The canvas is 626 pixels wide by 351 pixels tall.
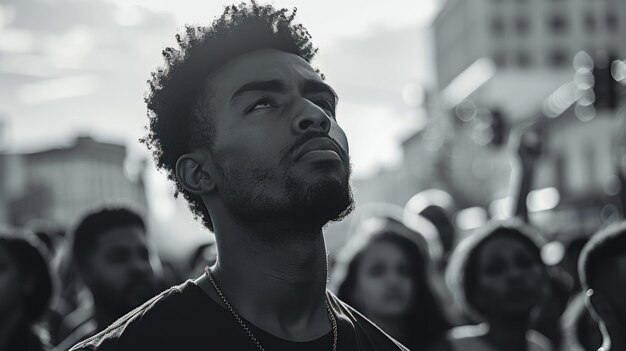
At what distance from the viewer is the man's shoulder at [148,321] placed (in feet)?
6.87

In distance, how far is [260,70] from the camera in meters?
2.37

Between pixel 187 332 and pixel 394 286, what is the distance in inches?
127

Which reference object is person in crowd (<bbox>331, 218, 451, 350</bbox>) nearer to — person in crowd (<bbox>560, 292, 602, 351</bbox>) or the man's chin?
person in crowd (<bbox>560, 292, 602, 351</bbox>)

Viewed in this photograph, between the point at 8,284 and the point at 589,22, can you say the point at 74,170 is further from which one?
the point at 8,284

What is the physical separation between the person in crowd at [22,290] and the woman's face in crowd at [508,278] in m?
2.33

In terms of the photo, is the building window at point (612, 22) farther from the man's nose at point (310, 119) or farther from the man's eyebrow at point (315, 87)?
the man's nose at point (310, 119)

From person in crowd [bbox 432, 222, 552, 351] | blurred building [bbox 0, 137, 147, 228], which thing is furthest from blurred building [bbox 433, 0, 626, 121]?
person in crowd [bbox 432, 222, 552, 351]

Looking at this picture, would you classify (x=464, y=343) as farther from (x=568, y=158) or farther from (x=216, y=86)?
(x=568, y=158)

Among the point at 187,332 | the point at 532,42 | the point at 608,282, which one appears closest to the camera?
the point at 187,332

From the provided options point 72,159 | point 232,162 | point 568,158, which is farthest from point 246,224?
point 72,159

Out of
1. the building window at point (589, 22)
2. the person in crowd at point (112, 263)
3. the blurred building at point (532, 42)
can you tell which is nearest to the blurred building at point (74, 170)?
the blurred building at point (532, 42)

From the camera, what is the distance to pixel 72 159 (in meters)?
94.9

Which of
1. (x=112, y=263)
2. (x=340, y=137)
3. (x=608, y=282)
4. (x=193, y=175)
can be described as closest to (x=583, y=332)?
(x=608, y=282)

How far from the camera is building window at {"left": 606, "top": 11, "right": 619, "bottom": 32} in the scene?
238 feet
